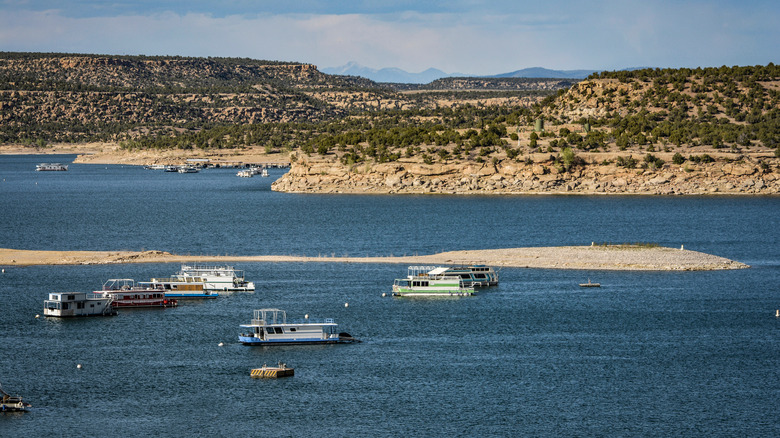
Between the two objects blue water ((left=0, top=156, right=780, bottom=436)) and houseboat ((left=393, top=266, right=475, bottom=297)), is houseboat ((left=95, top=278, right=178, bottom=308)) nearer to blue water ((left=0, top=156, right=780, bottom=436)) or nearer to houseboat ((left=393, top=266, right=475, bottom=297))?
blue water ((left=0, top=156, right=780, bottom=436))

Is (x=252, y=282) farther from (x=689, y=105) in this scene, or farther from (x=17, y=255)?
(x=689, y=105)

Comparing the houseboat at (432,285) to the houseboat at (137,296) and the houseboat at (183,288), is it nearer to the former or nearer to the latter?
the houseboat at (183,288)

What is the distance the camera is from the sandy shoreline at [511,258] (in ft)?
290

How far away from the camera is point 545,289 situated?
77.7m

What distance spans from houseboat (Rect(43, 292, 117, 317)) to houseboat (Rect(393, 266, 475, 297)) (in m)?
21.5

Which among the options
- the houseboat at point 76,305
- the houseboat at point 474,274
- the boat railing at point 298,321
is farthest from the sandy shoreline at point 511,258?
the boat railing at point 298,321

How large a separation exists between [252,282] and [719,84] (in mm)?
146545

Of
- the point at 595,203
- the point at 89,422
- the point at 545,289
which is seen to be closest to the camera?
the point at 89,422

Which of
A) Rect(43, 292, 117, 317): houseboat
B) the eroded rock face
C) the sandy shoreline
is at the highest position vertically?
the eroded rock face

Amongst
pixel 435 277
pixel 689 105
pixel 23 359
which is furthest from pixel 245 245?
pixel 689 105

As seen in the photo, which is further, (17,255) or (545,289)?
(17,255)

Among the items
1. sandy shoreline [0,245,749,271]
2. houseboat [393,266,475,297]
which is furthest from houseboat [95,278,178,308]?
houseboat [393,266,475,297]

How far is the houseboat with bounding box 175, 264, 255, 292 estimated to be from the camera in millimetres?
78375

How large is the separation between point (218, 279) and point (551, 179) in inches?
3746
